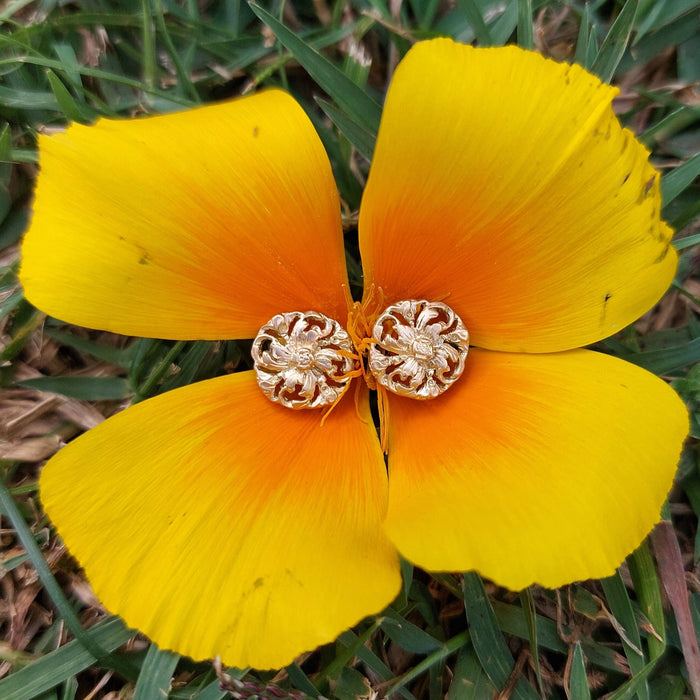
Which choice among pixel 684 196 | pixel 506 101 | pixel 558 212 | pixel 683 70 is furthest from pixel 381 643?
pixel 683 70

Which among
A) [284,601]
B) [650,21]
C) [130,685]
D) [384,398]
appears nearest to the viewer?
[284,601]

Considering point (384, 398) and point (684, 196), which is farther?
point (684, 196)

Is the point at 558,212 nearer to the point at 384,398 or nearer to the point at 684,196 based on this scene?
the point at 384,398

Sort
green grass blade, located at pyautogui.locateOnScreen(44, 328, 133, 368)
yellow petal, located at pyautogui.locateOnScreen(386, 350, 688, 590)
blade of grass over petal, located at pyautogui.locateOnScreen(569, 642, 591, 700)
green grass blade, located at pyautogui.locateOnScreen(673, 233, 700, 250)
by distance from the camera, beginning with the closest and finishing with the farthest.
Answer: yellow petal, located at pyautogui.locateOnScreen(386, 350, 688, 590), blade of grass over petal, located at pyautogui.locateOnScreen(569, 642, 591, 700), green grass blade, located at pyautogui.locateOnScreen(673, 233, 700, 250), green grass blade, located at pyautogui.locateOnScreen(44, 328, 133, 368)

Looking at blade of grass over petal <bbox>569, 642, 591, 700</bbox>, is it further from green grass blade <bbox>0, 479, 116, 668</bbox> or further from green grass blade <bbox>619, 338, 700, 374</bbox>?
green grass blade <bbox>0, 479, 116, 668</bbox>

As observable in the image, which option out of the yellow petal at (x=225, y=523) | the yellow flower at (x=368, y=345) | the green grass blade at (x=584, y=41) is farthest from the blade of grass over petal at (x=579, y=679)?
the green grass blade at (x=584, y=41)

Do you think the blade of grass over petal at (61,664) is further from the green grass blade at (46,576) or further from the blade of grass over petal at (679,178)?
the blade of grass over petal at (679,178)

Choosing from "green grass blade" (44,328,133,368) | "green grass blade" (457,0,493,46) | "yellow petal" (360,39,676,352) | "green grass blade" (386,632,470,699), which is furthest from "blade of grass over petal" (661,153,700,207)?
"green grass blade" (44,328,133,368)
